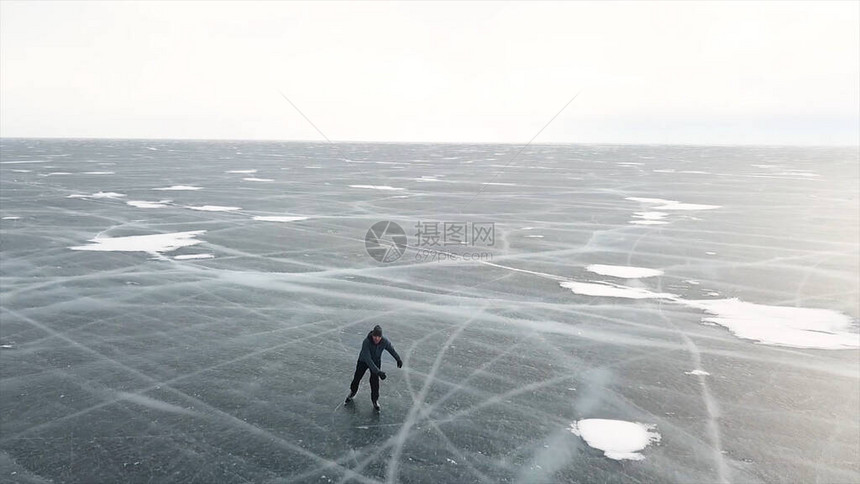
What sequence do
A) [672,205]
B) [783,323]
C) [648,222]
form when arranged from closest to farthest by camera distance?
[783,323] < [648,222] < [672,205]

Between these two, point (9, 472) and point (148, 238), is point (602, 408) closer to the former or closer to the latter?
point (9, 472)

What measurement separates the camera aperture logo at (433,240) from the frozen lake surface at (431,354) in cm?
24

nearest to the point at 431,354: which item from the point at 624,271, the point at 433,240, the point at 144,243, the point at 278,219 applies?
the point at 624,271

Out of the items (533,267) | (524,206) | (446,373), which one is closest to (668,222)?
(524,206)

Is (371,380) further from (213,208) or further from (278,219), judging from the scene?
(213,208)

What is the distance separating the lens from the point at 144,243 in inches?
845

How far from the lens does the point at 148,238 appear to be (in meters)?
22.4

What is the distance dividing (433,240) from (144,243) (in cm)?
1062

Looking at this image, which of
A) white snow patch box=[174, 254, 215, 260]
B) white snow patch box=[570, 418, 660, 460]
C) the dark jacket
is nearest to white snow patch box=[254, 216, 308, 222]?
white snow patch box=[174, 254, 215, 260]

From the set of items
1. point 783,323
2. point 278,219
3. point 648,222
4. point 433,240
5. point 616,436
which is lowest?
point 616,436

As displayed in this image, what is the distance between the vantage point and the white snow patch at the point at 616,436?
315 inches

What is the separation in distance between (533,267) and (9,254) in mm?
16955

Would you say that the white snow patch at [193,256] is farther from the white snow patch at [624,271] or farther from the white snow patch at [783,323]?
the white snow patch at [783,323]

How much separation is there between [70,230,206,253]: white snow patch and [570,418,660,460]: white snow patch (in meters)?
16.4
